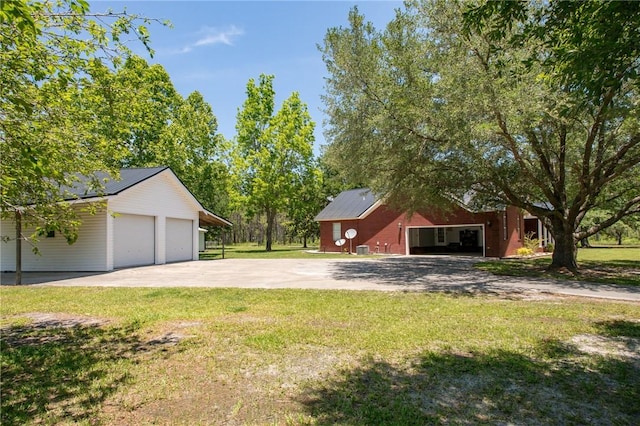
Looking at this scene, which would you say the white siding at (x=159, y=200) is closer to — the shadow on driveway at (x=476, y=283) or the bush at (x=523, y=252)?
the shadow on driveway at (x=476, y=283)

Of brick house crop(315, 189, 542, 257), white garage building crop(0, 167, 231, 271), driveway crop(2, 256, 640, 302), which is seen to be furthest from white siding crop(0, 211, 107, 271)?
brick house crop(315, 189, 542, 257)

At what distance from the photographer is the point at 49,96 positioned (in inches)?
191

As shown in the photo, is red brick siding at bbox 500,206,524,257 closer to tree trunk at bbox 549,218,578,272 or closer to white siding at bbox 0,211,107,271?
tree trunk at bbox 549,218,578,272

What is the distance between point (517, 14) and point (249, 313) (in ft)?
20.4

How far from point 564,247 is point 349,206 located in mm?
17733

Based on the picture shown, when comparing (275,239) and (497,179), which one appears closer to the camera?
(497,179)

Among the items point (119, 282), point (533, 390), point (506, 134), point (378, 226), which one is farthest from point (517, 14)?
point (378, 226)

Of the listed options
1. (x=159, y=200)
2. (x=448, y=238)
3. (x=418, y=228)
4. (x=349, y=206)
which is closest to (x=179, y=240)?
(x=159, y=200)

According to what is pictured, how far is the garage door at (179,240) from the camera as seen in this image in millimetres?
20500

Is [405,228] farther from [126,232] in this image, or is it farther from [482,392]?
[482,392]

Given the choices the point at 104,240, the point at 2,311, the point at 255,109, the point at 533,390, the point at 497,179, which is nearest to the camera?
A: the point at 533,390

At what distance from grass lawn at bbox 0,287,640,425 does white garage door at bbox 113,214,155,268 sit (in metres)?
9.02

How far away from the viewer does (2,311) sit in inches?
307

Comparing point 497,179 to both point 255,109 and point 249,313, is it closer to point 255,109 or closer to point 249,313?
point 249,313
